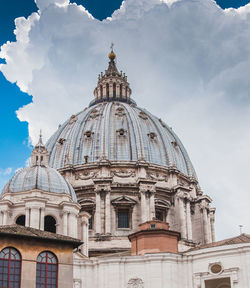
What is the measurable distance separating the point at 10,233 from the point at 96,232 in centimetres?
3529

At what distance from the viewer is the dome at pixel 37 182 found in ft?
190

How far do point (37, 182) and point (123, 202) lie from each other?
1776cm

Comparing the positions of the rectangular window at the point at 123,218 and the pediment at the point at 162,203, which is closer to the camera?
the rectangular window at the point at 123,218

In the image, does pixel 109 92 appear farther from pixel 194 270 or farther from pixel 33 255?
pixel 33 255

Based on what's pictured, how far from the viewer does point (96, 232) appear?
69938 mm

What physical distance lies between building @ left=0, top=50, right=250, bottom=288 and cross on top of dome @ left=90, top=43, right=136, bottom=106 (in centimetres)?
18

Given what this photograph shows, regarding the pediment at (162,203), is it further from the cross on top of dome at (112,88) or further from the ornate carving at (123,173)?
the cross on top of dome at (112,88)

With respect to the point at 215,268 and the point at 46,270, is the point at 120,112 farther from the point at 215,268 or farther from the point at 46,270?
the point at 46,270

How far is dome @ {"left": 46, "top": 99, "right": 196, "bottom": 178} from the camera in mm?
80250

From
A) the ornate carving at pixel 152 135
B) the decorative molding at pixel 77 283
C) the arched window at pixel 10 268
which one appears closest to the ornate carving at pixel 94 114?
the ornate carving at pixel 152 135

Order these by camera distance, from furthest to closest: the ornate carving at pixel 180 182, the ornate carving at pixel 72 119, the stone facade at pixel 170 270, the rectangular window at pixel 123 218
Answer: the ornate carving at pixel 72 119 < the ornate carving at pixel 180 182 < the rectangular window at pixel 123 218 < the stone facade at pixel 170 270

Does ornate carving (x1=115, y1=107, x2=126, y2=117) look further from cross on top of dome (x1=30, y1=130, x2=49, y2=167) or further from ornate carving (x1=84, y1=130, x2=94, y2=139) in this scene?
cross on top of dome (x1=30, y1=130, x2=49, y2=167)

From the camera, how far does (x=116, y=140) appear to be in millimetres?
82000

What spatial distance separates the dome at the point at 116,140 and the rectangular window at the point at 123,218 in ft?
27.6
